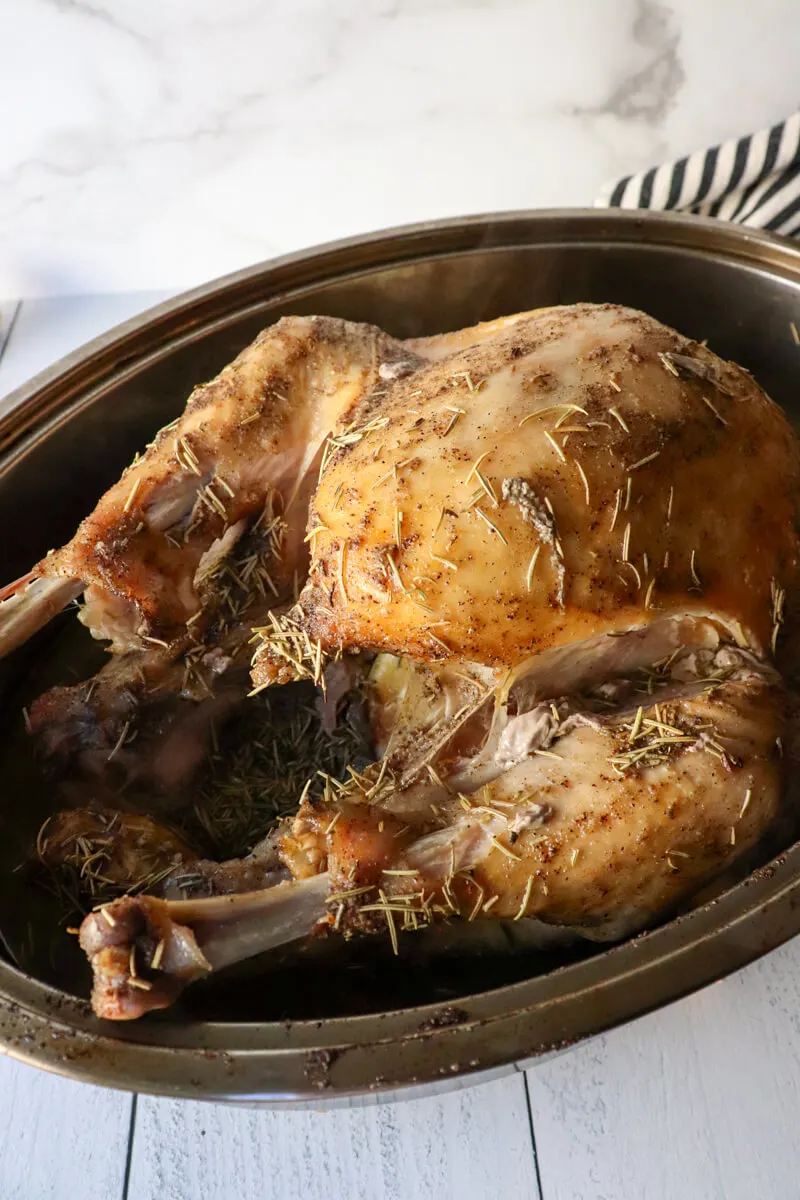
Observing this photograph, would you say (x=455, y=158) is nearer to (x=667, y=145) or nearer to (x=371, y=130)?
(x=371, y=130)

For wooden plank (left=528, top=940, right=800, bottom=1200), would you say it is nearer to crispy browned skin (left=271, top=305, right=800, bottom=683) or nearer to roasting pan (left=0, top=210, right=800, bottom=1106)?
roasting pan (left=0, top=210, right=800, bottom=1106)

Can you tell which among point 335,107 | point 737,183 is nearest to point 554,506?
point 737,183

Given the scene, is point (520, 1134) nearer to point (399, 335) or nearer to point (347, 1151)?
point (347, 1151)

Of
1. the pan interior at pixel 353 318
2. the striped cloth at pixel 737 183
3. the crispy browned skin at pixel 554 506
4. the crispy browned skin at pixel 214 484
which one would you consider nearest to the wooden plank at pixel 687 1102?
the pan interior at pixel 353 318

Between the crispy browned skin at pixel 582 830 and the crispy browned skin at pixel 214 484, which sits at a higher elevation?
the crispy browned skin at pixel 214 484

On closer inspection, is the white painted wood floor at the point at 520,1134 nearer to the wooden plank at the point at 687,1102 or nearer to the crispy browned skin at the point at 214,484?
the wooden plank at the point at 687,1102
